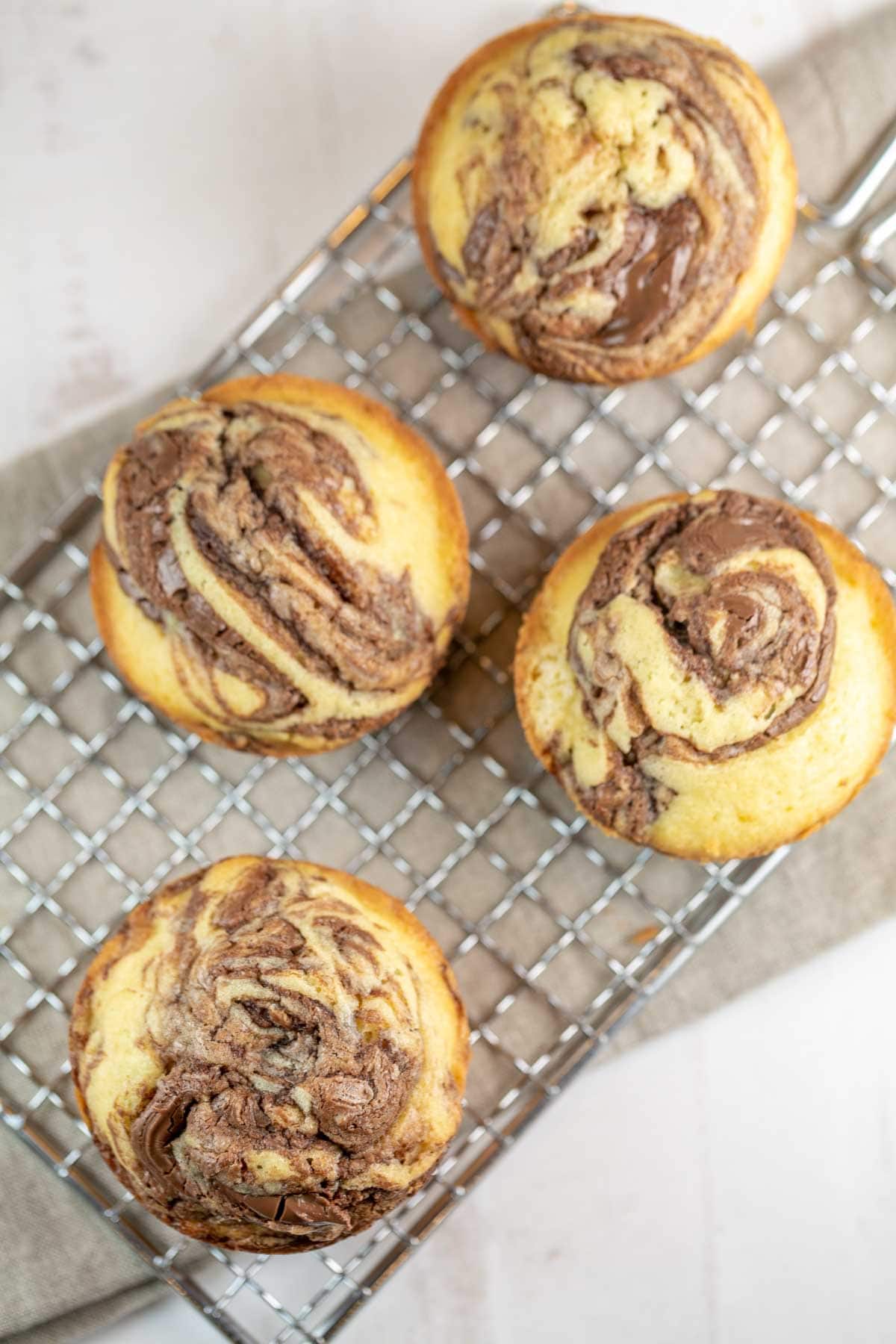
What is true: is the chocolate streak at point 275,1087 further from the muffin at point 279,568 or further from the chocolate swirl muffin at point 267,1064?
the muffin at point 279,568

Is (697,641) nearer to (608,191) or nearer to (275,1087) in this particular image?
(608,191)

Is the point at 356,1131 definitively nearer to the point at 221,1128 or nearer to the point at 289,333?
the point at 221,1128

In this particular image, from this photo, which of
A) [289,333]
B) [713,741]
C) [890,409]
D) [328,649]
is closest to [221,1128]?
[328,649]

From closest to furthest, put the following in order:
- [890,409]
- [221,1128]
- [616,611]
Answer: [221,1128] → [616,611] → [890,409]

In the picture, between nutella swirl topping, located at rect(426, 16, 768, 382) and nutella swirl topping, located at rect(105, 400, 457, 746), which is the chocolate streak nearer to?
nutella swirl topping, located at rect(105, 400, 457, 746)

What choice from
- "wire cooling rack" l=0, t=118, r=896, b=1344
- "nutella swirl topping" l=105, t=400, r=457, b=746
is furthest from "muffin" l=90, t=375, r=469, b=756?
"wire cooling rack" l=0, t=118, r=896, b=1344

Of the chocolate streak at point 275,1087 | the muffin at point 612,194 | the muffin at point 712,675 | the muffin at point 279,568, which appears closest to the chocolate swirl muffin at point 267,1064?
the chocolate streak at point 275,1087
